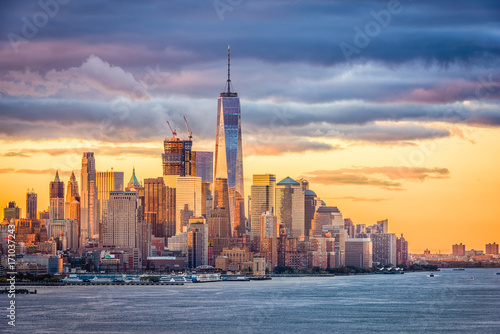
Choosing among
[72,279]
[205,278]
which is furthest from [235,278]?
[72,279]

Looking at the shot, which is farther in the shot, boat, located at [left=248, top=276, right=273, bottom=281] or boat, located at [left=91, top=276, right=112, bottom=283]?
boat, located at [left=248, top=276, right=273, bottom=281]

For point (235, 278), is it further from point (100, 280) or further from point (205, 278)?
point (100, 280)

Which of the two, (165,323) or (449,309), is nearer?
(165,323)

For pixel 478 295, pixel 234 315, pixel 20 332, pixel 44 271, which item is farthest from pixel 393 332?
pixel 44 271

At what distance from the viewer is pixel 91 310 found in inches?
3735

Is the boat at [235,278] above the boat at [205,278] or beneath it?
beneath

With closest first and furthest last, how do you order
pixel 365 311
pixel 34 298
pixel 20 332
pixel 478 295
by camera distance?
pixel 20 332
pixel 365 311
pixel 34 298
pixel 478 295

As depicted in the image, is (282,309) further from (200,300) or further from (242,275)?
(242,275)

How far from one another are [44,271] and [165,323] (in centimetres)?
9473

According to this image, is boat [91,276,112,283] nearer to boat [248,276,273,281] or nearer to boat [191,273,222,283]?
boat [191,273,222,283]

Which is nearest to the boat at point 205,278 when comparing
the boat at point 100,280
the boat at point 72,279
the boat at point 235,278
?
the boat at point 235,278

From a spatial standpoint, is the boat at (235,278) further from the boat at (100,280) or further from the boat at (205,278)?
the boat at (100,280)

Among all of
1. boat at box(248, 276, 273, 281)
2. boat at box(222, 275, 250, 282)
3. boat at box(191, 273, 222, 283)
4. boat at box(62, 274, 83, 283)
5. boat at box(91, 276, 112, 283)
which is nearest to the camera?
boat at box(62, 274, 83, 283)

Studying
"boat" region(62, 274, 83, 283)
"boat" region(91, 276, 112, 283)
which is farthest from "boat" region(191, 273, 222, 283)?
"boat" region(62, 274, 83, 283)
